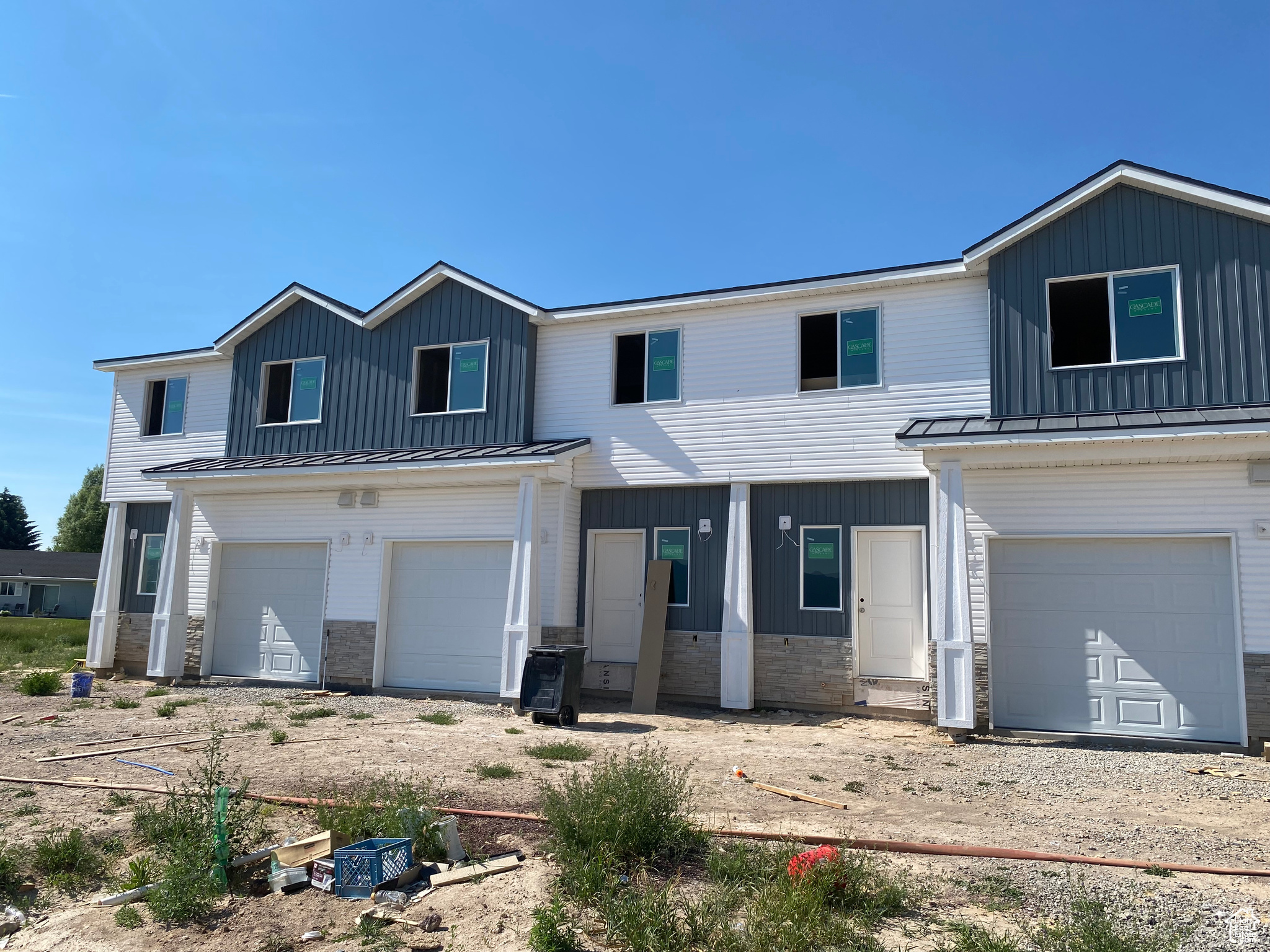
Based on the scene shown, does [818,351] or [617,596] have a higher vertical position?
[818,351]

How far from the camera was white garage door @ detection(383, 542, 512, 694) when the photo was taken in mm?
14312

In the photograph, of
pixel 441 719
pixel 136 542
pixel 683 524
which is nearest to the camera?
pixel 441 719

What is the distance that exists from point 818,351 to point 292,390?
972cm

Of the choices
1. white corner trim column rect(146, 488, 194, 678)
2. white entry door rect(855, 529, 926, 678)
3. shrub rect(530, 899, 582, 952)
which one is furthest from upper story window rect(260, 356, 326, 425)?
shrub rect(530, 899, 582, 952)

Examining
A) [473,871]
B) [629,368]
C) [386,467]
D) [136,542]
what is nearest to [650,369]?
[629,368]

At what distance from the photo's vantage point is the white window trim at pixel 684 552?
13.8 metres

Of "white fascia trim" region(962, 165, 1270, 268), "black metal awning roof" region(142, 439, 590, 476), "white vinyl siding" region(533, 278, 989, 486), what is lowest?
"black metal awning roof" region(142, 439, 590, 476)

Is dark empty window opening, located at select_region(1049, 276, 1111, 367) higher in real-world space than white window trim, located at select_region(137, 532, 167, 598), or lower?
higher

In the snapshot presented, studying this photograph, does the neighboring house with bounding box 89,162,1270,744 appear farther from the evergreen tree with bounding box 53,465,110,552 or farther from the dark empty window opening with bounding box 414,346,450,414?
the evergreen tree with bounding box 53,465,110,552

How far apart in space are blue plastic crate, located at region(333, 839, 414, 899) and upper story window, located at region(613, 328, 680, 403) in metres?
9.48

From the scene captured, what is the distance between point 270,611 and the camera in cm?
1594

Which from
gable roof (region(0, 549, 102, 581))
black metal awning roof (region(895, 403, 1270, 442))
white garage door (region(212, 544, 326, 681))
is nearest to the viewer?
black metal awning roof (region(895, 403, 1270, 442))

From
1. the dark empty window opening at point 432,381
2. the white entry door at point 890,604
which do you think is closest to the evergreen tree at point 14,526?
the dark empty window opening at point 432,381

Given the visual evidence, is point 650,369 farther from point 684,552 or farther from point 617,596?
point 617,596
